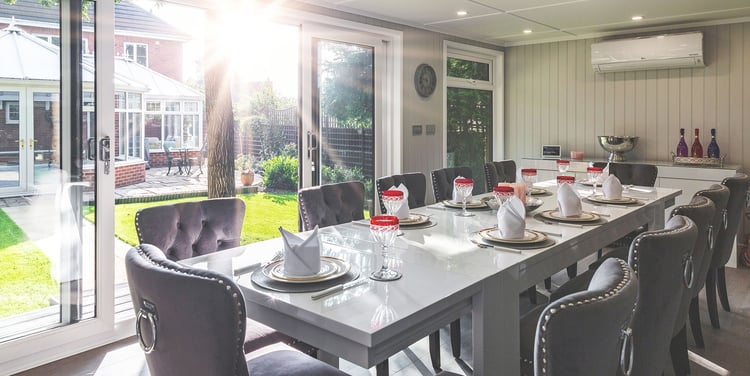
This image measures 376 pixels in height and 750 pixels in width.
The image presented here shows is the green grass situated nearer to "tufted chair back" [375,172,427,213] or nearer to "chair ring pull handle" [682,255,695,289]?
"tufted chair back" [375,172,427,213]

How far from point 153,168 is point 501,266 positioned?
2800 mm

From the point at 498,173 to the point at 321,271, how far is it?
292 centimetres

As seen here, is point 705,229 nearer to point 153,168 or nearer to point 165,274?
point 165,274

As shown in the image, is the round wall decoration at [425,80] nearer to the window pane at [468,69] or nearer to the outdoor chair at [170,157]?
the window pane at [468,69]

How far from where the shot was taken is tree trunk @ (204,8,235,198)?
378 cm

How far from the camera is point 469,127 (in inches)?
240

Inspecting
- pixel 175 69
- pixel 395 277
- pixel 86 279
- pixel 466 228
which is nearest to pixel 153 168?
pixel 175 69

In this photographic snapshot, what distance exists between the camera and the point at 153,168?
371 centimetres

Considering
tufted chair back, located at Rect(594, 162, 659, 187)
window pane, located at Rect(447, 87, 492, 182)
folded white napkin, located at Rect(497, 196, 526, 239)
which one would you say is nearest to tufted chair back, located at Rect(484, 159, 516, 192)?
tufted chair back, located at Rect(594, 162, 659, 187)

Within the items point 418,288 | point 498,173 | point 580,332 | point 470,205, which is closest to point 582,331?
point 580,332

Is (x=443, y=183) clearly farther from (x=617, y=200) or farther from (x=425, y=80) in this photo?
(x=425, y=80)

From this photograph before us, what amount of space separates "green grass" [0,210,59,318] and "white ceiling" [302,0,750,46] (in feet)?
8.18

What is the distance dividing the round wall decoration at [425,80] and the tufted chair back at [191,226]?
3203 millimetres

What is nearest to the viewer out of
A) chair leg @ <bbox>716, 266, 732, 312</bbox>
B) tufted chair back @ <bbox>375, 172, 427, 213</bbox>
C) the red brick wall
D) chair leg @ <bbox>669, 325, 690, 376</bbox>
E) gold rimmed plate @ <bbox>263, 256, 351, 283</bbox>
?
gold rimmed plate @ <bbox>263, 256, 351, 283</bbox>
